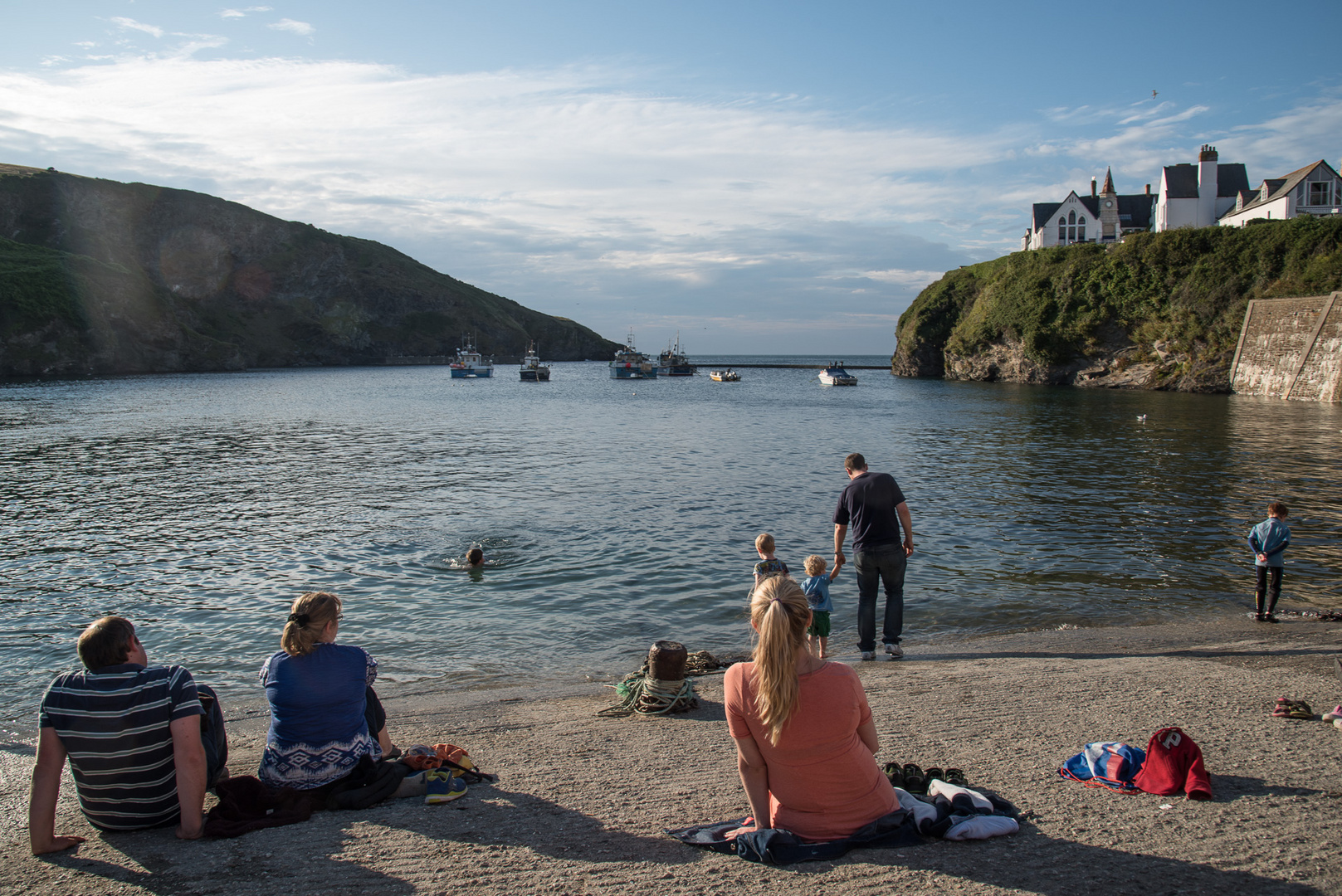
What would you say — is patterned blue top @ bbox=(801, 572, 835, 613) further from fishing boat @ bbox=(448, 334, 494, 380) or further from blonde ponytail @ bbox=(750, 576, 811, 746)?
fishing boat @ bbox=(448, 334, 494, 380)

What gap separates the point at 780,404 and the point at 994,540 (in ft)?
175

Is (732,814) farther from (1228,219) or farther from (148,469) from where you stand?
(1228,219)

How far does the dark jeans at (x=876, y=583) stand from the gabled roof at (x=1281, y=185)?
8429 cm

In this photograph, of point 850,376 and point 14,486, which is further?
point 850,376

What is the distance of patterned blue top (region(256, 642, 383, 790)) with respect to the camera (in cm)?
526

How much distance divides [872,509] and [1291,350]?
2544 inches

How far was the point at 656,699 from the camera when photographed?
26.2ft

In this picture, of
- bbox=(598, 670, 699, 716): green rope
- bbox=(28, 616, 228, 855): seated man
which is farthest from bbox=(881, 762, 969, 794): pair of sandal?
bbox=(28, 616, 228, 855): seated man

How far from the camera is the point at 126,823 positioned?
503cm

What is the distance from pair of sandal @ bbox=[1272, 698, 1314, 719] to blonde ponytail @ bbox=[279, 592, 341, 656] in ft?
26.7

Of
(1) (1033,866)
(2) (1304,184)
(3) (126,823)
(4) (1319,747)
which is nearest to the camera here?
(1) (1033,866)

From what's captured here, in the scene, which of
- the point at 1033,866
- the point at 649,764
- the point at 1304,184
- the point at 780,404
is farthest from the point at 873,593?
the point at 1304,184

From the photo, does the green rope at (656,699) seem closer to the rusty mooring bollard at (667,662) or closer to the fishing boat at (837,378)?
the rusty mooring bollard at (667,662)

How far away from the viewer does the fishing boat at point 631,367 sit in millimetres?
129500
